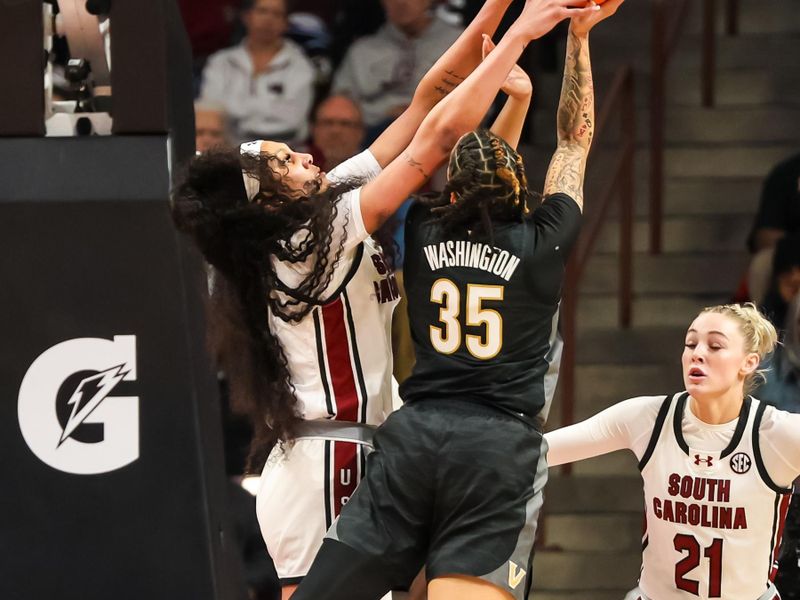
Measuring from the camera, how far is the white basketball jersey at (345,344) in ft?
12.3

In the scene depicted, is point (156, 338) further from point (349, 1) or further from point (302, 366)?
point (349, 1)

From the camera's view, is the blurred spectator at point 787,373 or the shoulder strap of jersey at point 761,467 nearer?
the shoulder strap of jersey at point 761,467

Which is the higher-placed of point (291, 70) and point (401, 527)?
point (291, 70)

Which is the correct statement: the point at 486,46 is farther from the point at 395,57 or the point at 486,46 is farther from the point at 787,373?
the point at 395,57

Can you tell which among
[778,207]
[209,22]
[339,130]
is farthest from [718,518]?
[209,22]

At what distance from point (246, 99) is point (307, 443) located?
3.67 meters

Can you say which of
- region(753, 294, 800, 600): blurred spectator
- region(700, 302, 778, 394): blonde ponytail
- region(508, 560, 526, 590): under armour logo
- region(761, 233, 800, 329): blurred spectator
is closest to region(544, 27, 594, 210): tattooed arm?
region(700, 302, 778, 394): blonde ponytail

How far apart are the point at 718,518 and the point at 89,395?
1788 millimetres

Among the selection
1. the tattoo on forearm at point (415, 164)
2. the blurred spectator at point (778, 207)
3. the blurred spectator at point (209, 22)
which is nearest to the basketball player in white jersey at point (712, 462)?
the tattoo on forearm at point (415, 164)

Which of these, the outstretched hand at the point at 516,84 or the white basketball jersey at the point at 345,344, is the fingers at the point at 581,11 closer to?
the outstretched hand at the point at 516,84

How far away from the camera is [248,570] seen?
19.2ft

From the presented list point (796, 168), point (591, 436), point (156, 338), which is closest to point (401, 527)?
point (591, 436)

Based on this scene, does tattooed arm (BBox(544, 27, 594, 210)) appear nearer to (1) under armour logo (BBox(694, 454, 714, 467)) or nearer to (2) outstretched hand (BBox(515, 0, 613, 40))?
(2) outstretched hand (BBox(515, 0, 613, 40))

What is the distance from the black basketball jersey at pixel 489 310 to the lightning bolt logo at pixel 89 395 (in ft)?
3.48
